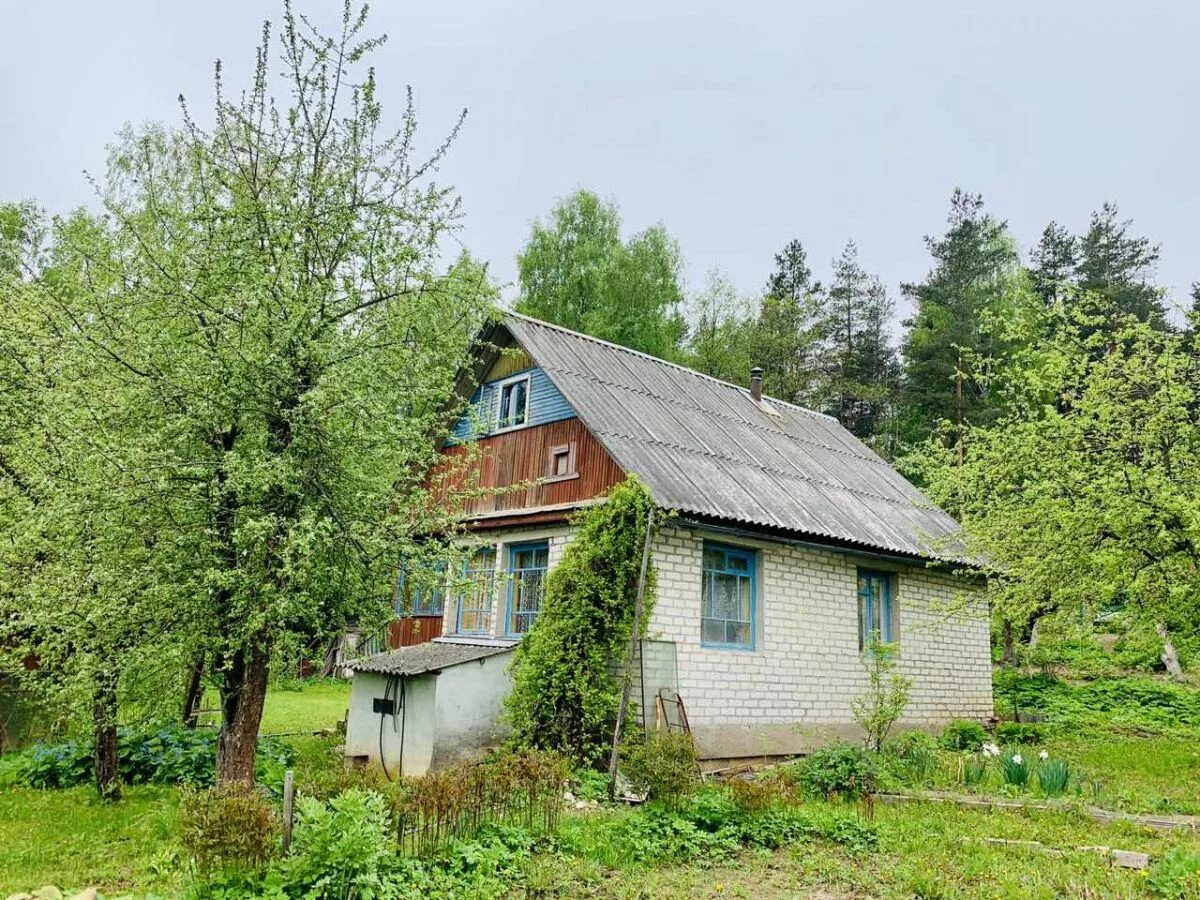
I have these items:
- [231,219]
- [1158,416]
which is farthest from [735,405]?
[231,219]

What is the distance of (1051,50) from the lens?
15820mm

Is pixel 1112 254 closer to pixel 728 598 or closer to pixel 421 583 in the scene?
pixel 728 598

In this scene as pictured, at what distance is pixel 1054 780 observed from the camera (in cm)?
873

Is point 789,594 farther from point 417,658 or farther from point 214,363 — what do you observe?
point 214,363

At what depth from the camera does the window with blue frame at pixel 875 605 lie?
44.0ft

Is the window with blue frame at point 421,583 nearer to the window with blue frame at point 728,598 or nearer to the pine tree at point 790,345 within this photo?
the window with blue frame at point 728,598

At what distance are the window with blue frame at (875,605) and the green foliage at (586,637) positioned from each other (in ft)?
15.5

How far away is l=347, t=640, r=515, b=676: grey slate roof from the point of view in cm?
1055

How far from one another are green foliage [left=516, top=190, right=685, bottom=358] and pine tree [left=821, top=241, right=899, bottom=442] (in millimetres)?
8646

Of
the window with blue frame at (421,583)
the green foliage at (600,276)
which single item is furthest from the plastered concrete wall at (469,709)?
the green foliage at (600,276)

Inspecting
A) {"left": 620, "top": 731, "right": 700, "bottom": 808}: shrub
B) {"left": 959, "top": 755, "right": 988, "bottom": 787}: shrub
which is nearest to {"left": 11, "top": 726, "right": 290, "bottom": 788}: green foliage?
{"left": 620, "top": 731, "right": 700, "bottom": 808}: shrub

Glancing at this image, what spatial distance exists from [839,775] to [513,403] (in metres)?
7.31

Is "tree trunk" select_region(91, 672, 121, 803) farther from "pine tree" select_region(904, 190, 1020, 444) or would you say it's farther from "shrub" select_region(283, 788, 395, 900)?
"pine tree" select_region(904, 190, 1020, 444)

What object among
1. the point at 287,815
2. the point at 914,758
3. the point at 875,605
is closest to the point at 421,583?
the point at 287,815
